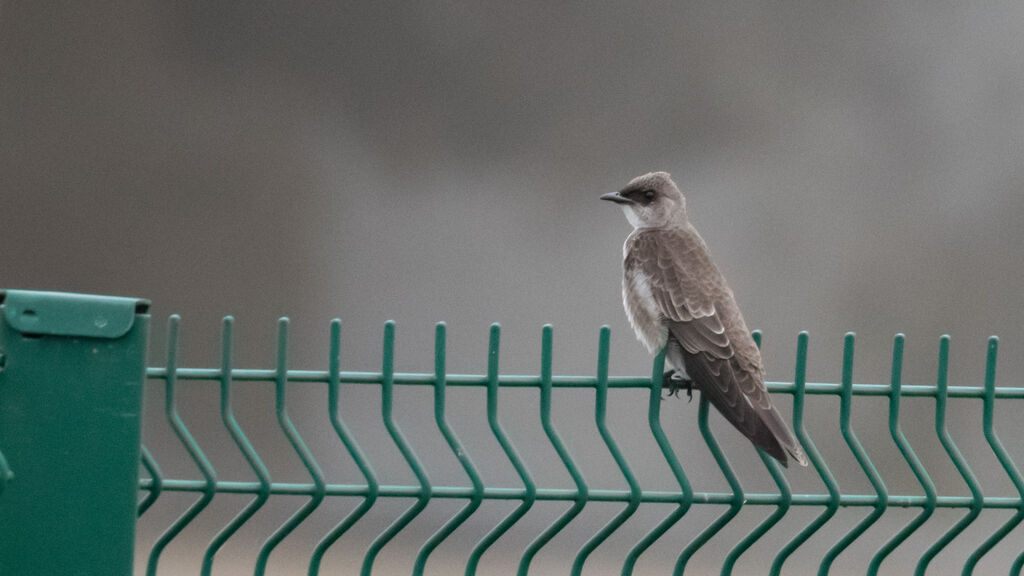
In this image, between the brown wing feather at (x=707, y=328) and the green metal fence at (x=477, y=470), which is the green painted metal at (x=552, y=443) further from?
the brown wing feather at (x=707, y=328)

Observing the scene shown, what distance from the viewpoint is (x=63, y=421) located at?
2.39 m

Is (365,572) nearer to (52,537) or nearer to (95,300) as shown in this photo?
(52,537)

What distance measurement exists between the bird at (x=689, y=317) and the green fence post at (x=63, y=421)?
1782 millimetres

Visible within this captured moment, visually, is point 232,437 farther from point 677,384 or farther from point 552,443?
point 677,384

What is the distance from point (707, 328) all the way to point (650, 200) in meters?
1.25

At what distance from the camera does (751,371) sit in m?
3.83

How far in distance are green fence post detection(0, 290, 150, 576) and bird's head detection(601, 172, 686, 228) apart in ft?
10.2

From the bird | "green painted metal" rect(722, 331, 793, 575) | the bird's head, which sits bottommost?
"green painted metal" rect(722, 331, 793, 575)

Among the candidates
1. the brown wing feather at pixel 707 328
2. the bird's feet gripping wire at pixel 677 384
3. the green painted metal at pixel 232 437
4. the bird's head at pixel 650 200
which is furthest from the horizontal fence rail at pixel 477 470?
the bird's head at pixel 650 200

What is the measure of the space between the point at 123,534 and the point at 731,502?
150 cm

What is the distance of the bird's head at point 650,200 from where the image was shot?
5.20 metres

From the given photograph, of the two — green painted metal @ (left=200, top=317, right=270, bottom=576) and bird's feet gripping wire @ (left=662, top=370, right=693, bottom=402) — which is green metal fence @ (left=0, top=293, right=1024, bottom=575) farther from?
bird's feet gripping wire @ (left=662, top=370, right=693, bottom=402)

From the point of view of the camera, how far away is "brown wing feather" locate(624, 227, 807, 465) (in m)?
3.49

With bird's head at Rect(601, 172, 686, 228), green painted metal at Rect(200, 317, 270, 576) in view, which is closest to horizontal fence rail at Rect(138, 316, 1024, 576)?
green painted metal at Rect(200, 317, 270, 576)
